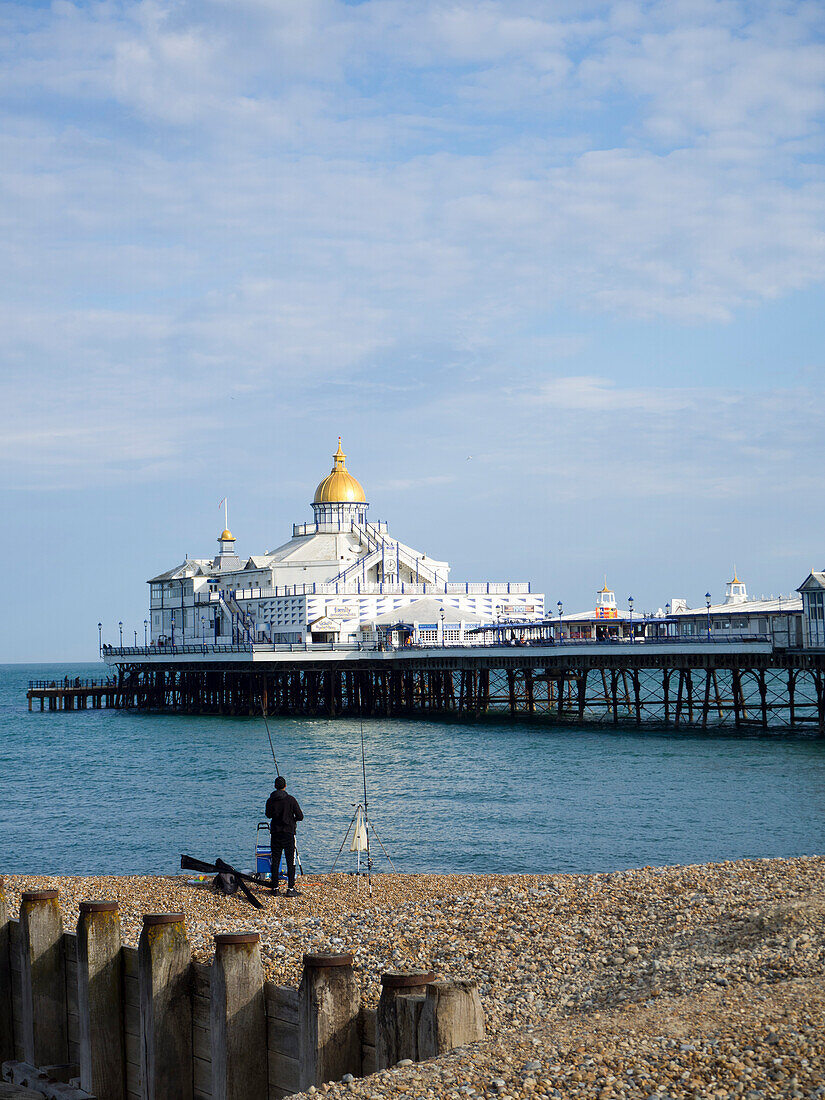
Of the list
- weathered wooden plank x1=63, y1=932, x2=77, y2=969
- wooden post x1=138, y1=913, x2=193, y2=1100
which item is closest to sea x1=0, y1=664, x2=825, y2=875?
weathered wooden plank x1=63, y1=932, x2=77, y2=969

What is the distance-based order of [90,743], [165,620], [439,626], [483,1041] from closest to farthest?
[483,1041]
[90,743]
[439,626]
[165,620]

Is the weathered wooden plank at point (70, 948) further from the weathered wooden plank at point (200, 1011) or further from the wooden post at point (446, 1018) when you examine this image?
the wooden post at point (446, 1018)

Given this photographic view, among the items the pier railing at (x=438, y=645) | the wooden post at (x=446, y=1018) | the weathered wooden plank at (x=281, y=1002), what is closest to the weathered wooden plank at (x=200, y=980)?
the weathered wooden plank at (x=281, y=1002)

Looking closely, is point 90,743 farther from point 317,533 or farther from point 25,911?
point 25,911

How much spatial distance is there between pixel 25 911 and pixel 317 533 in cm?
8392

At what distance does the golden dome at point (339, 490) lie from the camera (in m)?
94.4

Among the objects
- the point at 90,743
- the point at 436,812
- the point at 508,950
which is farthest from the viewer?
the point at 90,743

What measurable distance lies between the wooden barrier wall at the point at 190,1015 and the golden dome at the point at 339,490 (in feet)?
275

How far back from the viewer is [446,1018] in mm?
7008

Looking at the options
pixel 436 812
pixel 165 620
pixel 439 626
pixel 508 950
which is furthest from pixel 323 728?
pixel 508 950

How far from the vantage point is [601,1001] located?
9867 millimetres

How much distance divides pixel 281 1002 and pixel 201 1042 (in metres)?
1.09

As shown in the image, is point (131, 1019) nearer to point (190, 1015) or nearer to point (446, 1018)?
point (190, 1015)

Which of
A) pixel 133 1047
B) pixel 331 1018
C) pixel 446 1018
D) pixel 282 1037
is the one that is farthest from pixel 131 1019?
pixel 446 1018
